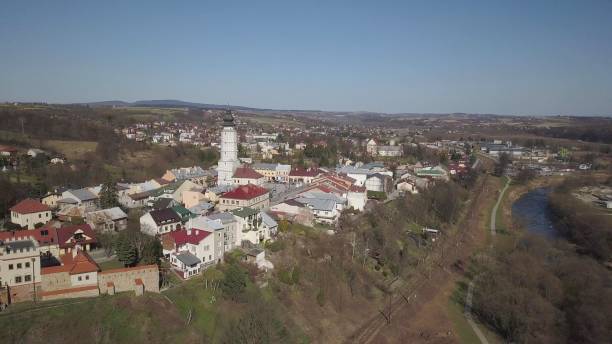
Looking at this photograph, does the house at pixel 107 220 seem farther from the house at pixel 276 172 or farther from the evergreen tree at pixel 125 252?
the house at pixel 276 172

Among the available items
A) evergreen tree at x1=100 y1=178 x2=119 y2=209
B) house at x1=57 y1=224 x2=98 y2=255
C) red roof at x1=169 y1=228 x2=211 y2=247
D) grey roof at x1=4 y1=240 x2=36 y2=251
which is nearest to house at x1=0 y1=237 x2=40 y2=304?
grey roof at x1=4 y1=240 x2=36 y2=251

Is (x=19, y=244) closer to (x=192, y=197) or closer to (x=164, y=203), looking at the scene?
(x=164, y=203)

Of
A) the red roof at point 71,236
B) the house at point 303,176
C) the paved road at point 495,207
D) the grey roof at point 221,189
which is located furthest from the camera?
the house at point 303,176

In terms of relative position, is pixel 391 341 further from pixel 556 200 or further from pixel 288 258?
pixel 556 200

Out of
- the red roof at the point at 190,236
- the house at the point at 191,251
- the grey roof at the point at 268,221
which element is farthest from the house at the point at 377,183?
the red roof at the point at 190,236

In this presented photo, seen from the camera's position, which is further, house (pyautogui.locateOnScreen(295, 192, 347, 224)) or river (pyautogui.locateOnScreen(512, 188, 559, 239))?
river (pyautogui.locateOnScreen(512, 188, 559, 239))

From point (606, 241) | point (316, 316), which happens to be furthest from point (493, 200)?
point (316, 316)

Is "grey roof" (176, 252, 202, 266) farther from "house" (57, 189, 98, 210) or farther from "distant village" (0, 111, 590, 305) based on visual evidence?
"house" (57, 189, 98, 210)
